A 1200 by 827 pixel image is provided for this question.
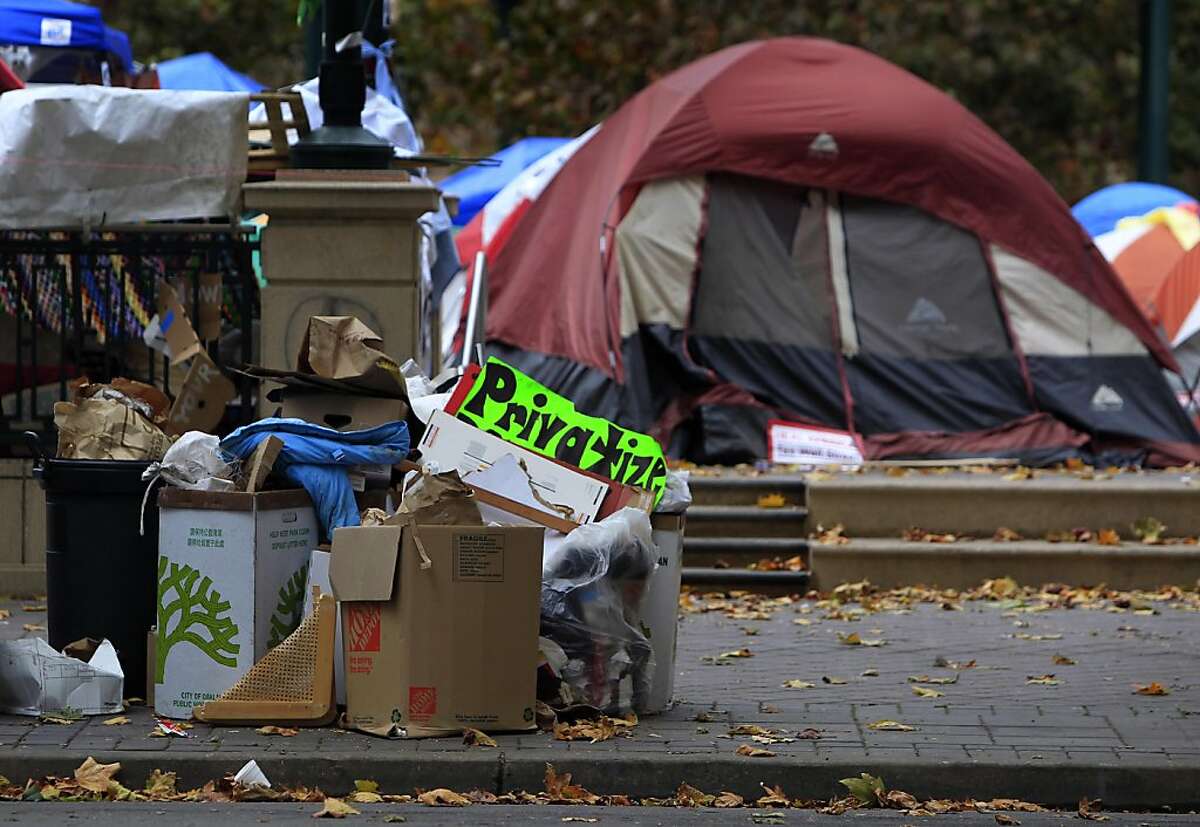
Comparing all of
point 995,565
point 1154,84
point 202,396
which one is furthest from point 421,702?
point 1154,84

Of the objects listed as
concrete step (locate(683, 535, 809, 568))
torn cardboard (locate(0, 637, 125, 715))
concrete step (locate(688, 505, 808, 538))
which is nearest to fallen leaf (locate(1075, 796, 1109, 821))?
torn cardboard (locate(0, 637, 125, 715))

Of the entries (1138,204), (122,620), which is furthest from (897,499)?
(1138,204)

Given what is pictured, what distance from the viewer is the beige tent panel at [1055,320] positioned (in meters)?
14.2

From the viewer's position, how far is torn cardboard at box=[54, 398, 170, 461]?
7.45 meters

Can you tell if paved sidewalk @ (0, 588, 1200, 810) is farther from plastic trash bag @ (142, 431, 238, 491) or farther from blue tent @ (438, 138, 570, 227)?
blue tent @ (438, 138, 570, 227)

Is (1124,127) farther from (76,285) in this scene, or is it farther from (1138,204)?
(76,285)

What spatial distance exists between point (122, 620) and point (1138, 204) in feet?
57.7

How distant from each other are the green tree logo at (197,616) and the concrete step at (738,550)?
491cm

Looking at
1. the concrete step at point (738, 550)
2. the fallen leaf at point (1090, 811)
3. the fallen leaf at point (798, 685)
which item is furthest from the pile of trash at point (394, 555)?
the concrete step at point (738, 550)

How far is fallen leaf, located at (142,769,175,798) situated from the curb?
63 millimetres

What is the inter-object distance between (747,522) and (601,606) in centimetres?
478

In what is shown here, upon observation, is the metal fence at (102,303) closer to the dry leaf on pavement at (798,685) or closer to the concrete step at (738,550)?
the concrete step at (738,550)

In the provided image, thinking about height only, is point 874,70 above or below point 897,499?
above

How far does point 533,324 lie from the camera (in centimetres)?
1423
